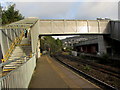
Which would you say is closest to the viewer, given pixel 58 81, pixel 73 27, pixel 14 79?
pixel 14 79

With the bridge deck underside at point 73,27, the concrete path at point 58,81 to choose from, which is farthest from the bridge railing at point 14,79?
the bridge deck underside at point 73,27

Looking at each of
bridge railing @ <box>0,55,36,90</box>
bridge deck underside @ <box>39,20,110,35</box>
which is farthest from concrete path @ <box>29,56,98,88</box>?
bridge deck underside @ <box>39,20,110,35</box>

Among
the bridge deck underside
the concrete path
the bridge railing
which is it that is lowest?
the concrete path

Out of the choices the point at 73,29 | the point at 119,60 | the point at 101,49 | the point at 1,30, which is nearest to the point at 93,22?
the point at 73,29

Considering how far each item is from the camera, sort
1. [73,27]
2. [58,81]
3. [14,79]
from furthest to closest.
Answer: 1. [73,27]
2. [58,81]
3. [14,79]

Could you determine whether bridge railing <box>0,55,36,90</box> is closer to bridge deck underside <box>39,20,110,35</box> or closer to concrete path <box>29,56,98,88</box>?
concrete path <box>29,56,98,88</box>

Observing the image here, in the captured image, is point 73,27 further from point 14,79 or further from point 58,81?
point 14,79

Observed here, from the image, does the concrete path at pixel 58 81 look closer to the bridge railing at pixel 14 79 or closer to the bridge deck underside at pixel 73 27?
the bridge railing at pixel 14 79

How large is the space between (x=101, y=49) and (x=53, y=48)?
A: 120ft

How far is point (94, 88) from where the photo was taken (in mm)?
5637

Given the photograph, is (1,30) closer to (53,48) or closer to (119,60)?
(119,60)

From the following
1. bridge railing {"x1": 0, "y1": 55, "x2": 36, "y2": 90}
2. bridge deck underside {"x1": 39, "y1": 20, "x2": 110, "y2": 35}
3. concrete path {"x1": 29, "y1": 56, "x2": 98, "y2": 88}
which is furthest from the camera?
bridge deck underside {"x1": 39, "y1": 20, "x2": 110, "y2": 35}

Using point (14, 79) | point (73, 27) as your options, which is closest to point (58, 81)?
point (14, 79)

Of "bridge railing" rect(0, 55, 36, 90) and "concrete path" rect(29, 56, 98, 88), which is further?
"concrete path" rect(29, 56, 98, 88)
